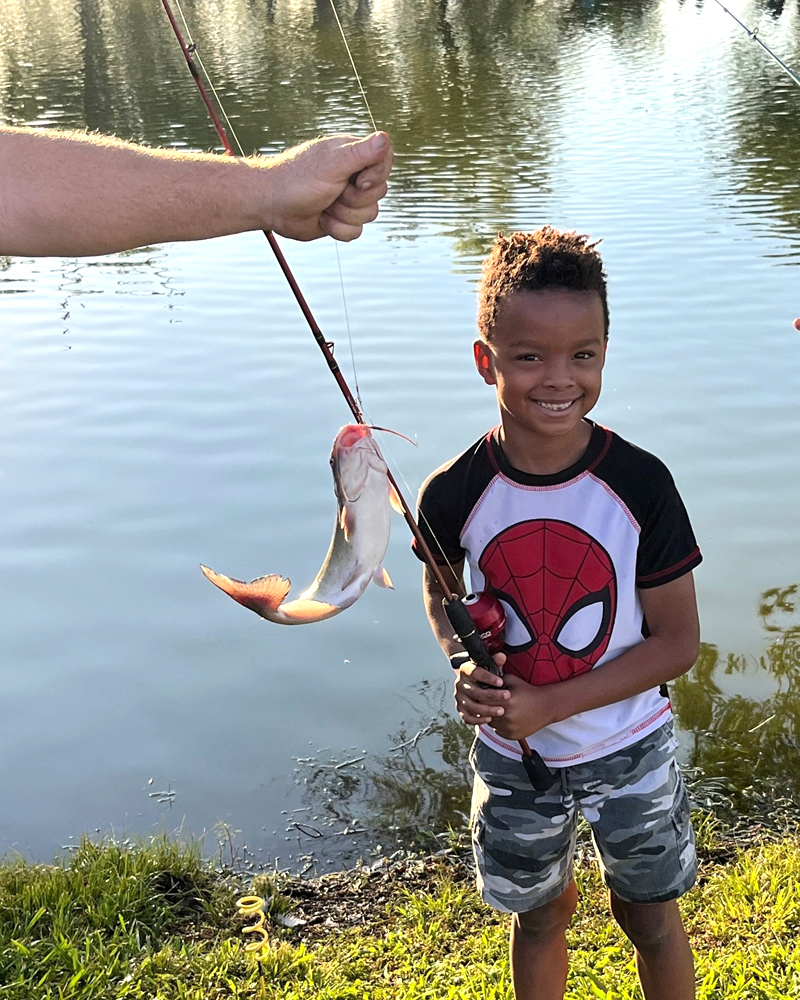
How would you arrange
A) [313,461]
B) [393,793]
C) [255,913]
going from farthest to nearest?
1. [313,461]
2. [393,793]
3. [255,913]

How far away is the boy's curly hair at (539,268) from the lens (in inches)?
86.7

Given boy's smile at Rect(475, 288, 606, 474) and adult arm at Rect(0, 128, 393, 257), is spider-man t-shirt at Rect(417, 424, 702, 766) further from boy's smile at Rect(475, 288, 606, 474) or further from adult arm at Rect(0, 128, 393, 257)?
adult arm at Rect(0, 128, 393, 257)

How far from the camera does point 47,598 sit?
535cm

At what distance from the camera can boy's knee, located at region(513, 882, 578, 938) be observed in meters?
2.38

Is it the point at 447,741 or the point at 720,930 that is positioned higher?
the point at 720,930

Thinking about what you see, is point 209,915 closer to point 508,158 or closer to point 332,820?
point 332,820

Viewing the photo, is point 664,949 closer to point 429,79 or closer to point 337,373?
point 337,373

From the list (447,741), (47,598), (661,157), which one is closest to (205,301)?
(47,598)

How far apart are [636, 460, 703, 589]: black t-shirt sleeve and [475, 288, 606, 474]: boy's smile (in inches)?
8.3

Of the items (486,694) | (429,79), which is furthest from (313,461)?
(429,79)

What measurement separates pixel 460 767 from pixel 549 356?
227 centimetres

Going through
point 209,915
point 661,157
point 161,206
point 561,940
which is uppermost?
point 161,206

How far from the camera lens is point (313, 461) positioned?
636 cm

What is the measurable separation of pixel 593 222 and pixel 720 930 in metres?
8.92
